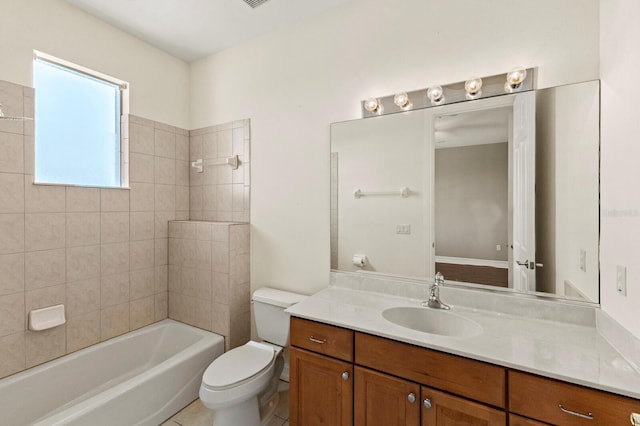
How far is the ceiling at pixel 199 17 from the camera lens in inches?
76.1

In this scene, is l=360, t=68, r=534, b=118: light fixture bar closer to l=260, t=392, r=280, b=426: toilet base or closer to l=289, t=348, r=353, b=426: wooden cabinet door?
l=289, t=348, r=353, b=426: wooden cabinet door

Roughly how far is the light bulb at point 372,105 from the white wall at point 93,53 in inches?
75.8

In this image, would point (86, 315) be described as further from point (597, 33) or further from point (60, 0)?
point (597, 33)

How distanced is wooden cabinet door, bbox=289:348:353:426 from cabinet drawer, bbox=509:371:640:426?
672 millimetres

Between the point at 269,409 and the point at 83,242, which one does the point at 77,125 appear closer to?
the point at 83,242

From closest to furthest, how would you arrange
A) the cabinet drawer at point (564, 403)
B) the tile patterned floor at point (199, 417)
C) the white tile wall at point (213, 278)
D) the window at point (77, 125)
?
the cabinet drawer at point (564, 403)
the tile patterned floor at point (199, 417)
the window at point (77, 125)
the white tile wall at point (213, 278)

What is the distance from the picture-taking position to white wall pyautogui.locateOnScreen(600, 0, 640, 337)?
3.31 feet

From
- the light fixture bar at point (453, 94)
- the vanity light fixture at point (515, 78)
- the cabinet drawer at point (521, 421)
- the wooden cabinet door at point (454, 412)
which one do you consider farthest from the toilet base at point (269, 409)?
the vanity light fixture at point (515, 78)

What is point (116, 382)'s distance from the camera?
2.09 meters

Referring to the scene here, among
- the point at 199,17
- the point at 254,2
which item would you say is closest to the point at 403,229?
the point at 254,2

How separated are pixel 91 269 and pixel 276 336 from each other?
149 centimetres

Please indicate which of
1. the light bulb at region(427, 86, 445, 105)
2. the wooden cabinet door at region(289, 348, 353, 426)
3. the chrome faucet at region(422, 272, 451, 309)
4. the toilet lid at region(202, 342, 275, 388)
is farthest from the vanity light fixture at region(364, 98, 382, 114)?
the toilet lid at region(202, 342, 275, 388)

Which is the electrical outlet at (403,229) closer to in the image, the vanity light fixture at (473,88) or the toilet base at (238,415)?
the vanity light fixture at (473,88)

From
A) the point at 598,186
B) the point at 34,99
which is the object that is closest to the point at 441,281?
the point at 598,186
